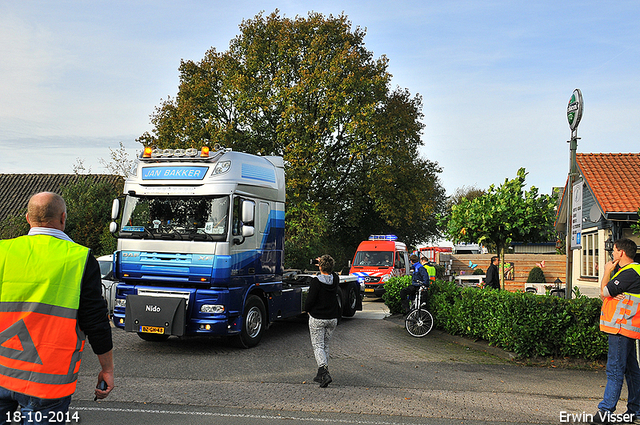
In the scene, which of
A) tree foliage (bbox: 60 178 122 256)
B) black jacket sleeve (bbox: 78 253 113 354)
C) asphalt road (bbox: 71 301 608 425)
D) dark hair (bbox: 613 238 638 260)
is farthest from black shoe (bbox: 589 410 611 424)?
tree foliage (bbox: 60 178 122 256)

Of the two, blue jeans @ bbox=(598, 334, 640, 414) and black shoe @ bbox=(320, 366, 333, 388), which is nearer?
blue jeans @ bbox=(598, 334, 640, 414)

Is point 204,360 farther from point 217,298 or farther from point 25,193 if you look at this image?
point 25,193

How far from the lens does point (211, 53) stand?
32.2 metres

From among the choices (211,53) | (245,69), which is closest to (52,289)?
(245,69)

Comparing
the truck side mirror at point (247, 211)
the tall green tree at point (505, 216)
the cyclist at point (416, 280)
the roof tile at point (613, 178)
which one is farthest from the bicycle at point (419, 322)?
the roof tile at point (613, 178)

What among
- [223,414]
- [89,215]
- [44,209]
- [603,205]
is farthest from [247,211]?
[89,215]

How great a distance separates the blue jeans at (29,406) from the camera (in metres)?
2.97

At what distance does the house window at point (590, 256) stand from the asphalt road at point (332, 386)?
40.1 ft

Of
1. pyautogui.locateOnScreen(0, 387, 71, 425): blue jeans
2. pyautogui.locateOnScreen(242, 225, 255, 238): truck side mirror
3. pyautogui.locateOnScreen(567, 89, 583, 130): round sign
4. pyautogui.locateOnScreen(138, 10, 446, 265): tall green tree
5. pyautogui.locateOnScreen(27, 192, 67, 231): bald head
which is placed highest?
pyautogui.locateOnScreen(138, 10, 446, 265): tall green tree

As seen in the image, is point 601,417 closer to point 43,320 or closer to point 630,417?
point 630,417

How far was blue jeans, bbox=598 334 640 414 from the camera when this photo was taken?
5.98m

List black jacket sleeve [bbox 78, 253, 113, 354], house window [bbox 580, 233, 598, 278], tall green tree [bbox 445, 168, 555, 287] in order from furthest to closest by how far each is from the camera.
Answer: house window [bbox 580, 233, 598, 278], tall green tree [bbox 445, 168, 555, 287], black jacket sleeve [bbox 78, 253, 113, 354]

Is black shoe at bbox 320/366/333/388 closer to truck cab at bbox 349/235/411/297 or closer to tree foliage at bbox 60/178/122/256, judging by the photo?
truck cab at bbox 349/235/411/297

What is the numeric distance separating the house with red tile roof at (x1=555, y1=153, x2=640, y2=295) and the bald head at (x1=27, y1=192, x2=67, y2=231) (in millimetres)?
16120
